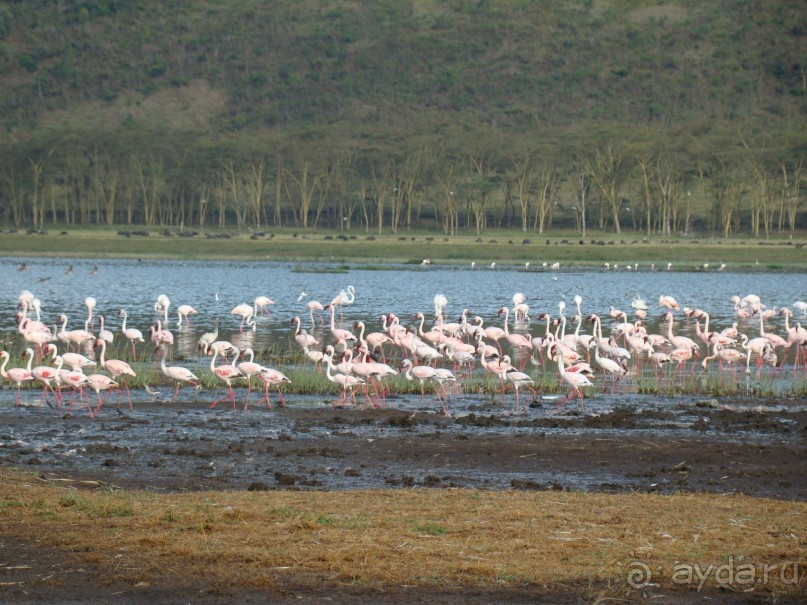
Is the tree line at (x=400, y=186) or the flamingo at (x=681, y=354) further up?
the tree line at (x=400, y=186)

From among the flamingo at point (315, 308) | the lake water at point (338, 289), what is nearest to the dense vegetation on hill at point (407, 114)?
the lake water at point (338, 289)

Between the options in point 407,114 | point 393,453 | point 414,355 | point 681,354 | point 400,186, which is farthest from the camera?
point 407,114

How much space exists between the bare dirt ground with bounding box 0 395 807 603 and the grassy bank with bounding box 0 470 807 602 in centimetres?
23

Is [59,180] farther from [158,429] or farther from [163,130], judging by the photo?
[158,429]

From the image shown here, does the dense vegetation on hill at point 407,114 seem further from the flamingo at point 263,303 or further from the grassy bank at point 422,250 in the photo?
the flamingo at point 263,303

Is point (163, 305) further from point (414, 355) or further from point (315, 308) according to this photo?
Result: point (414, 355)

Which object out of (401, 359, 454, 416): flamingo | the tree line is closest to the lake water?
(401, 359, 454, 416): flamingo

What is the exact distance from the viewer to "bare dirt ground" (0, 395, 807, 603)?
9.11 metres

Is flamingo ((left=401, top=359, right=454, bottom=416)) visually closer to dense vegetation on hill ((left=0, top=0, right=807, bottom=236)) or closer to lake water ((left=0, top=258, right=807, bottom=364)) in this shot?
lake water ((left=0, top=258, right=807, bottom=364))

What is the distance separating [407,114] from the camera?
146 meters

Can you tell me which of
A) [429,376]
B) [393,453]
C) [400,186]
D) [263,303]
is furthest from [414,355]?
[400,186]

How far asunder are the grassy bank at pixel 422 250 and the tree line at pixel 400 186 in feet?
52.2

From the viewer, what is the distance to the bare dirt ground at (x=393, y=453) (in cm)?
911

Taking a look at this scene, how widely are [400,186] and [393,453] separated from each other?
86557mm
